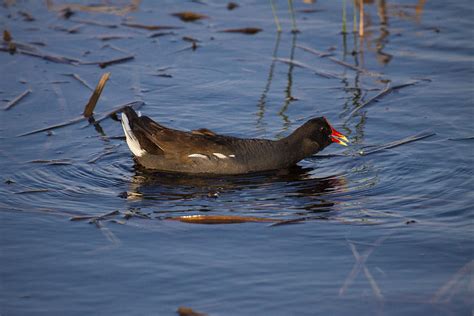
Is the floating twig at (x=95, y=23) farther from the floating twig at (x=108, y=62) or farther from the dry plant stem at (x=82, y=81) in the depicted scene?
the dry plant stem at (x=82, y=81)

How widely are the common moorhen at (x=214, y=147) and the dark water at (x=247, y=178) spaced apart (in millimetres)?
173

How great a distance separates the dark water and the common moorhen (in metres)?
0.17

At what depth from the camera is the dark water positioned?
579 cm

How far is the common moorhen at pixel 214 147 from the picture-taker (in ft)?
27.5

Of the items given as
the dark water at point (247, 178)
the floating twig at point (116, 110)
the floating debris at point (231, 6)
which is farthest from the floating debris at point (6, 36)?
the floating debris at point (231, 6)

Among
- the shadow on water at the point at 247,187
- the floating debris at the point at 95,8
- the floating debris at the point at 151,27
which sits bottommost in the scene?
the shadow on water at the point at 247,187

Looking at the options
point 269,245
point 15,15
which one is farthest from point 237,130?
point 15,15

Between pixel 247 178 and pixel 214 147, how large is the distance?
44 cm

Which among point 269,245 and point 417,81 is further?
point 417,81

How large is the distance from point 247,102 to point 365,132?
1553 millimetres

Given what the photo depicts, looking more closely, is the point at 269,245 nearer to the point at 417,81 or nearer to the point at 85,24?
the point at 417,81

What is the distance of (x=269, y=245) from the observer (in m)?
6.45

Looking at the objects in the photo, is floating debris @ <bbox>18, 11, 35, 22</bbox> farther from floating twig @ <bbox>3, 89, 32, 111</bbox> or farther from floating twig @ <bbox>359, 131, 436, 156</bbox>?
floating twig @ <bbox>359, 131, 436, 156</bbox>

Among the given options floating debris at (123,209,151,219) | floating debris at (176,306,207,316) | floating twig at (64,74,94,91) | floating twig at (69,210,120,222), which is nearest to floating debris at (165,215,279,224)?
floating debris at (123,209,151,219)
